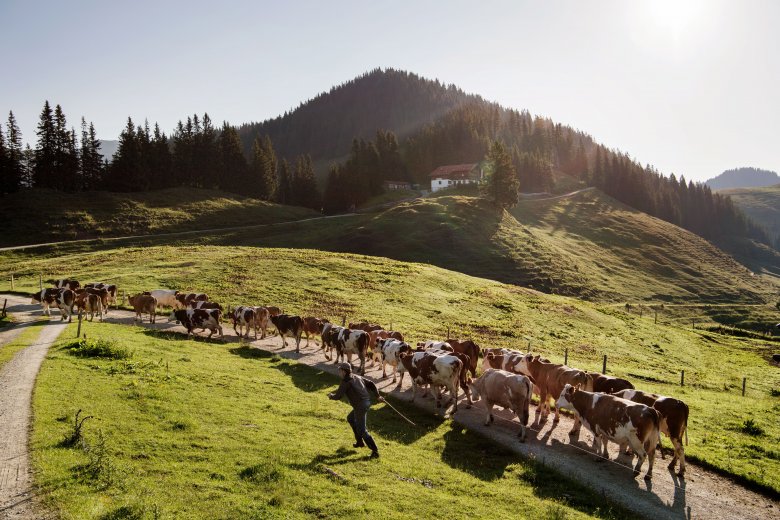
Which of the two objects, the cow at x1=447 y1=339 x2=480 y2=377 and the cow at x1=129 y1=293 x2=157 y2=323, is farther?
the cow at x1=129 y1=293 x2=157 y2=323

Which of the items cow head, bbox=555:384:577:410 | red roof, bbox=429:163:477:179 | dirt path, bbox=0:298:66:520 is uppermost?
red roof, bbox=429:163:477:179

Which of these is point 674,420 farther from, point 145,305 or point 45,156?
point 45,156

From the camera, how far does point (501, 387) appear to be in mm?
18281

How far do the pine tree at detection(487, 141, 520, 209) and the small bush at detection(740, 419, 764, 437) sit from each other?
85332mm

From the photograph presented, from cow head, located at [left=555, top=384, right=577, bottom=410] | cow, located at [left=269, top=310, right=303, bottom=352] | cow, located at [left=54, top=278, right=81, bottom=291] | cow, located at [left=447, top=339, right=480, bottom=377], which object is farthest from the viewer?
cow, located at [left=54, top=278, right=81, bottom=291]

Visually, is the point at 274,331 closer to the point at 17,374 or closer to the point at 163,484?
the point at 17,374

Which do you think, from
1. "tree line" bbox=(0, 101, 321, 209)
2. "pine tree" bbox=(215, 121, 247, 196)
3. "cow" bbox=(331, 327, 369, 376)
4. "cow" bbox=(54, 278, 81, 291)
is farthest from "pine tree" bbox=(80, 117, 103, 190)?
"cow" bbox=(331, 327, 369, 376)

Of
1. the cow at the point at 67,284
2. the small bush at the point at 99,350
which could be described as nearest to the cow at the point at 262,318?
the small bush at the point at 99,350

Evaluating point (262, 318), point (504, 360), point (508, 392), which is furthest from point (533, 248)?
point (508, 392)

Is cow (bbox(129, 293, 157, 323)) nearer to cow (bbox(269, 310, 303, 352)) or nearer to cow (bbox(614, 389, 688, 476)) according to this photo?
cow (bbox(269, 310, 303, 352))

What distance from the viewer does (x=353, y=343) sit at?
2617 cm

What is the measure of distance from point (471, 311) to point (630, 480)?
3366 centimetres

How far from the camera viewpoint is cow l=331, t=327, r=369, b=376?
85.0 feet

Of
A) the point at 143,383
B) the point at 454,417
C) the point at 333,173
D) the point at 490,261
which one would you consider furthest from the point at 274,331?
the point at 333,173
